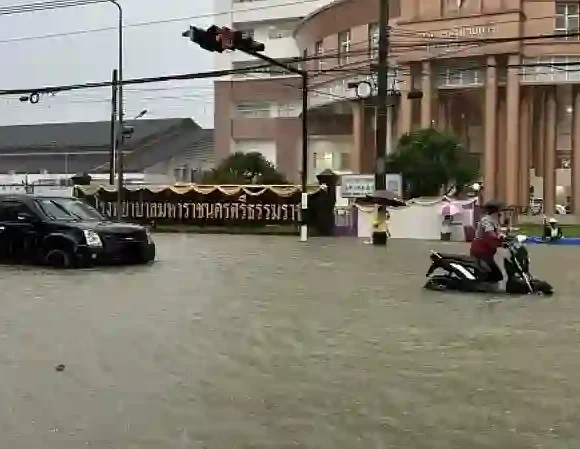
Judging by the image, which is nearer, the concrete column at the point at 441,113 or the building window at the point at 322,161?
the concrete column at the point at 441,113

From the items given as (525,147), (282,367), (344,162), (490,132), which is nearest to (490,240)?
(282,367)

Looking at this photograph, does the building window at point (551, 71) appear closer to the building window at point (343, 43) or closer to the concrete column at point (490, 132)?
the concrete column at point (490, 132)

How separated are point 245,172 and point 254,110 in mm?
19741

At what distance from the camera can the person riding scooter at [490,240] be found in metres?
14.1

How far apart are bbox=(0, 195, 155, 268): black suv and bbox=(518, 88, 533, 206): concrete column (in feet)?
115

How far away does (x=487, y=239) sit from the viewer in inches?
555

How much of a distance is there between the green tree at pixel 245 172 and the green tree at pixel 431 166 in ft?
36.1

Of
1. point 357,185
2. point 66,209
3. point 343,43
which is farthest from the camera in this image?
point 343,43

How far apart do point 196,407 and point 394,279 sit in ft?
33.6

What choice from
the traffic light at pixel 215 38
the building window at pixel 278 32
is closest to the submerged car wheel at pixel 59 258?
the traffic light at pixel 215 38

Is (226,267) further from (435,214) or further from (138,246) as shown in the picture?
(435,214)

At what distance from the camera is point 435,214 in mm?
32219

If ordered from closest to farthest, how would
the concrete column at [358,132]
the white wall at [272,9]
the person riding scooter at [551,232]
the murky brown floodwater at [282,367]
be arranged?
the murky brown floodwater at [282,367] < the person riding scooter at [551,232] < the concrete column at [358,132] < the white wall at [272,9]

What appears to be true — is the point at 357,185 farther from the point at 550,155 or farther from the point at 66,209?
the point at 550,155
